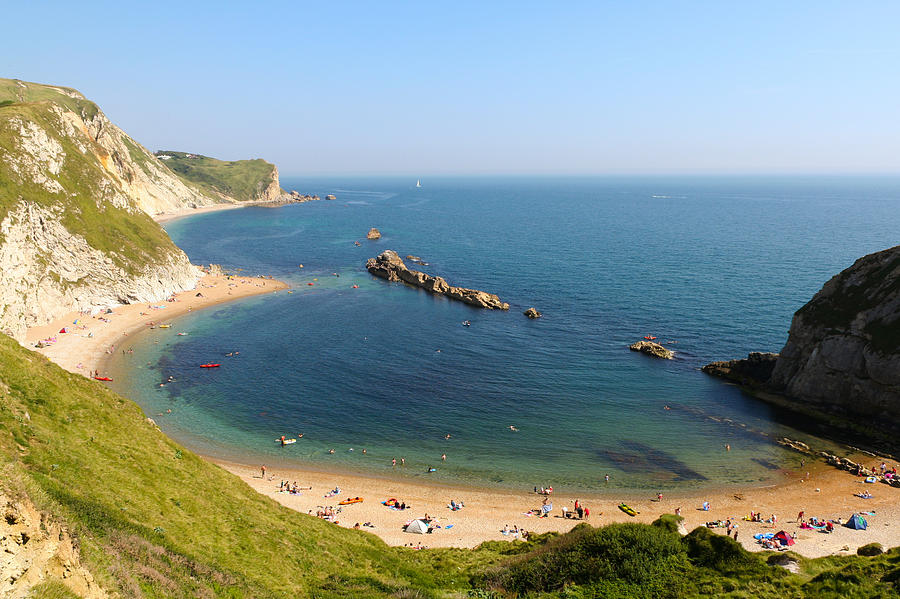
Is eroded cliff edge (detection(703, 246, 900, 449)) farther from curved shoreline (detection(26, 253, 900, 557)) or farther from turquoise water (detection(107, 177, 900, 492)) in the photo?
curved shoreline (detection(26, 253, 900, 557))

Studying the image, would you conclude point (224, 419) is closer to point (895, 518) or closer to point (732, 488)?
point (732, 488)

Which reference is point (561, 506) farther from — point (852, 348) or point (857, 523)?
point (852, 348)

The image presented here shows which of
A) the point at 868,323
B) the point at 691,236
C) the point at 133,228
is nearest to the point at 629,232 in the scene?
the point at 691,236

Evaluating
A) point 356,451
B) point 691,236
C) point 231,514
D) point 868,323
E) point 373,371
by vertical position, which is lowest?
point 356,451

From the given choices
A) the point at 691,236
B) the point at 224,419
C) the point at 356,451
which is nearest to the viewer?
the point at 356,451

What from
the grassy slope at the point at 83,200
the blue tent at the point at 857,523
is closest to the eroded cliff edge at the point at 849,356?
the blue tent at the point at 857,523

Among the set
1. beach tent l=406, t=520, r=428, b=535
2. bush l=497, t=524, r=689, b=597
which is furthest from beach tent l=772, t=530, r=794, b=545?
beach tent l=406, t=520, r=428, b=535

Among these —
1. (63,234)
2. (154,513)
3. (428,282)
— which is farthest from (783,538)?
(63,234)

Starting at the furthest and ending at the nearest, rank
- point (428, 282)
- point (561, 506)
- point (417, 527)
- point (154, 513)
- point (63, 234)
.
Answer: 1. point (428, 282)
2. point (63, 234)
3. point (561, 506)
4. point (417, 527)
5. point (154, 513)
